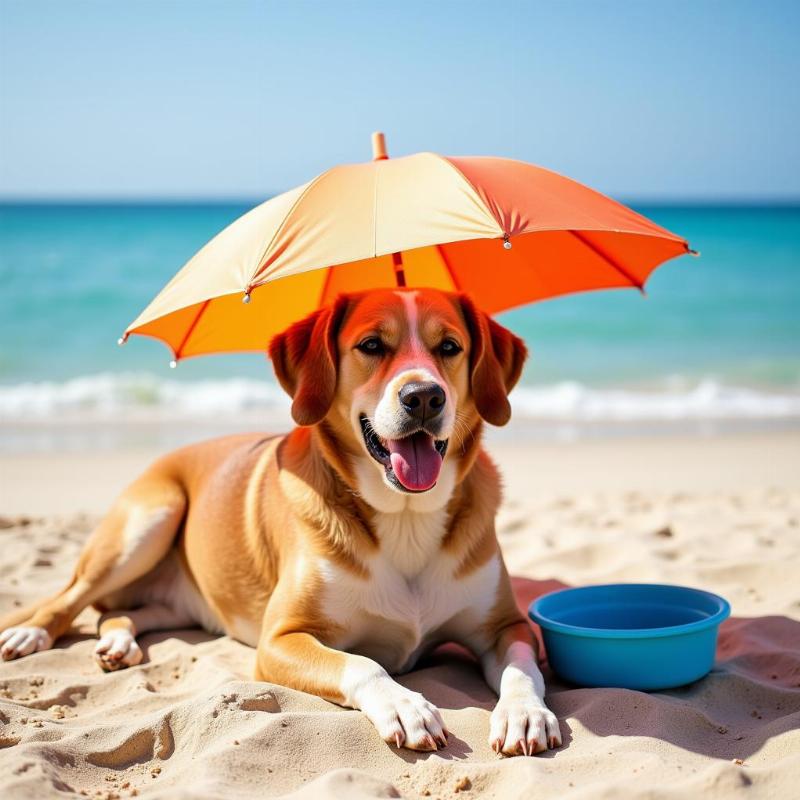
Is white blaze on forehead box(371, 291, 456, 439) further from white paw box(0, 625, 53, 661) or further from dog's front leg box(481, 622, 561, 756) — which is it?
white paw box(0, 625, 53, 661)

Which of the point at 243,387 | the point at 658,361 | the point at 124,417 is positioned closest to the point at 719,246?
the point at 658,361

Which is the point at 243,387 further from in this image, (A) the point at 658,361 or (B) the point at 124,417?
(A) the point at 658,361

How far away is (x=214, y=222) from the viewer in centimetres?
4734

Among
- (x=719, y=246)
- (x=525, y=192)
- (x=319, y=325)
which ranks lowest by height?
(x=719, y=246)

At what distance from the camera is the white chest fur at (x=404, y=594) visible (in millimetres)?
3852

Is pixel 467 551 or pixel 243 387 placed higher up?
pixel 467 551

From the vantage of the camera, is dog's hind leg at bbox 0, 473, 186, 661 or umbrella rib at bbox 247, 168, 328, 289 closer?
umbrella rib at bbox 247, 168, 328, 289

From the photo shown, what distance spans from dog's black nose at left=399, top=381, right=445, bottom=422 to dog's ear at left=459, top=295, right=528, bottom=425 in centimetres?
45

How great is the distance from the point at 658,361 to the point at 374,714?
15.7 metres

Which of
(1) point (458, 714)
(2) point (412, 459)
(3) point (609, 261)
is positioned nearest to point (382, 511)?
(2) point (412, 459)

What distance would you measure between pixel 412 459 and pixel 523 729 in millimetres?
1034

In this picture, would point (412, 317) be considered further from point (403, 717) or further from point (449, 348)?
point (403, 717)

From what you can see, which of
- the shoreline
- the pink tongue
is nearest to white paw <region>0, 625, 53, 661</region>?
the pink tongue

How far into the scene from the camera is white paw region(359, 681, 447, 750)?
125 inches
